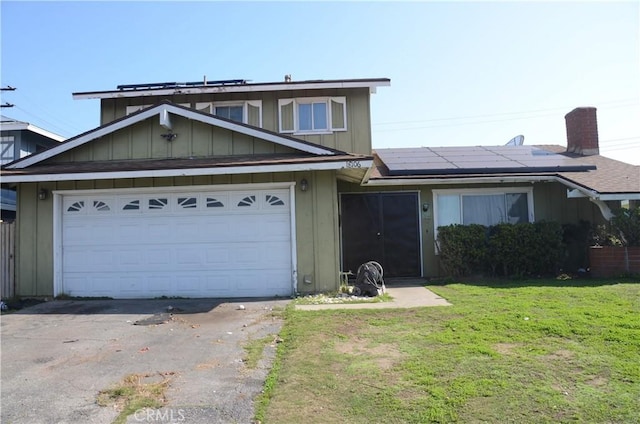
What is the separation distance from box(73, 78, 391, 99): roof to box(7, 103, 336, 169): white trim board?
117 inches

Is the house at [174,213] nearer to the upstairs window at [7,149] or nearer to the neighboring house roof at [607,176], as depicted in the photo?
the neighboring house roof at [607,176]

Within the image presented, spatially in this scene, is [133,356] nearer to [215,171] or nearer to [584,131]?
[215,171]

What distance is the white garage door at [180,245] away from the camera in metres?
9.31

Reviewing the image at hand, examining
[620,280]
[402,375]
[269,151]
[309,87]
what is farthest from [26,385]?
[620,280]

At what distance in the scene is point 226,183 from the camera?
30.8ft

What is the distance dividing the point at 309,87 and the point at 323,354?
875cm

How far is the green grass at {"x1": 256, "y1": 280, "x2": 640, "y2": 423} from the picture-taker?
361cm

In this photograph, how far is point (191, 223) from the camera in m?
9.46

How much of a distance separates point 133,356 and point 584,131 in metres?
15.2

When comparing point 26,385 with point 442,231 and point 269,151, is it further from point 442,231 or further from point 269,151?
point 442,231

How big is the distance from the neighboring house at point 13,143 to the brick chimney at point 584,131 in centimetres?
2143

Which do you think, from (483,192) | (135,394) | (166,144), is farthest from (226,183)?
(483,192)

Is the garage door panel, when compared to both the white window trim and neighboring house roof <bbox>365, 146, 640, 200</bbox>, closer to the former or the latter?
neighboring house roof <bbox>365, 146, 640, 200</bbox>

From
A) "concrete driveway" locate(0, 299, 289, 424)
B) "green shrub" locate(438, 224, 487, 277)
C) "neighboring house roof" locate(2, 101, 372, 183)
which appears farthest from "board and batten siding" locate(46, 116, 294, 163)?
"green shrub" locate(438, 224, 487, 277)
